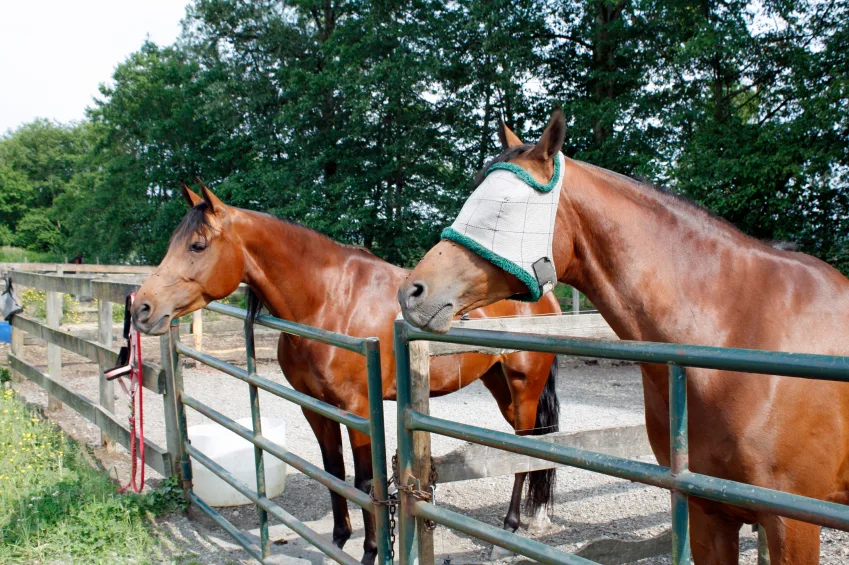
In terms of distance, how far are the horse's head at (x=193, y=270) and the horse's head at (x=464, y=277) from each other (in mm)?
1900

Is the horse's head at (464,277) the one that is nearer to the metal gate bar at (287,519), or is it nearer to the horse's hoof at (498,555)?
the metal gate bar at (287,519)

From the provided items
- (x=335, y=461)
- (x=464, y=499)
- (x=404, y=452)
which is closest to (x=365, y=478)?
(x=335, y=461)

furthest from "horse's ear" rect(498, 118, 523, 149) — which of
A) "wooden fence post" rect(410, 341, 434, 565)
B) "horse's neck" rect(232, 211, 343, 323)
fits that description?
"horse's neck" rect(232, 211, 343, 323)

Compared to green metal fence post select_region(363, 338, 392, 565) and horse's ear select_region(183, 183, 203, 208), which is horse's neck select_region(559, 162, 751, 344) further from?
horse's ear select_region(183, 183, 203, 208)

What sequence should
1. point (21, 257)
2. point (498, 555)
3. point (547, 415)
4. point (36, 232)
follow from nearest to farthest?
point (498, 555) → point (547, 415) → point (21, 257) → point (36, 232)

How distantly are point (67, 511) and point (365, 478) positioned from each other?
1788mm

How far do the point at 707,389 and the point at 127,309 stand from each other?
3.27 m

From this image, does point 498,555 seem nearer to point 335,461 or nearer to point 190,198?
point 335,461

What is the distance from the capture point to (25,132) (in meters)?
55.0

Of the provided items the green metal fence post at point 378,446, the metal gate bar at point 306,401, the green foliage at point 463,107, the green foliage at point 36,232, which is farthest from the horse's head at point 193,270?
the green foliage at point 36,232

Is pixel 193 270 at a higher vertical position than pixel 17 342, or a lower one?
higher

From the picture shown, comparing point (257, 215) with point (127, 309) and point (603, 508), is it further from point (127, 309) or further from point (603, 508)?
point (603, 508)

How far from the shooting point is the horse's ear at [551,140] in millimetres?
1608

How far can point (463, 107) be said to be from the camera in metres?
16.7
